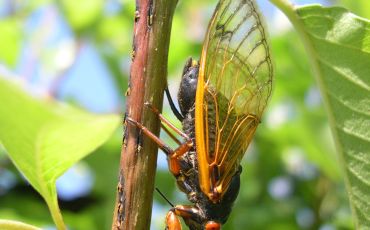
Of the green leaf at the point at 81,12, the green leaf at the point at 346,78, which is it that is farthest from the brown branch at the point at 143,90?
the green leaf at the point at 81,12

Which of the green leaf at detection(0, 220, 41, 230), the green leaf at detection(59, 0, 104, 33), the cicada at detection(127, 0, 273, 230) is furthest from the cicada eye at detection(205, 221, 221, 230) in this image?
the green leaf at detection(59, 0, 104, 33)

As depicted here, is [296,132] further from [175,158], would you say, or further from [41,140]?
[41,140]

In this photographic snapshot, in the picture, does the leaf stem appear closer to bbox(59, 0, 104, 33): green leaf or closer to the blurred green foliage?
the blurred green foliage

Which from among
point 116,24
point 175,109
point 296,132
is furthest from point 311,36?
point 116,24

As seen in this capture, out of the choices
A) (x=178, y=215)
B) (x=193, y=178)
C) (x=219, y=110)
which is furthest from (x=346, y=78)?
(x=178, y=215)

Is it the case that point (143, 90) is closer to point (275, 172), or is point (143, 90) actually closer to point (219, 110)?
point (219, 110)

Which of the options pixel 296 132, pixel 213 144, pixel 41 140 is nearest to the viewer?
pixel 41 140
